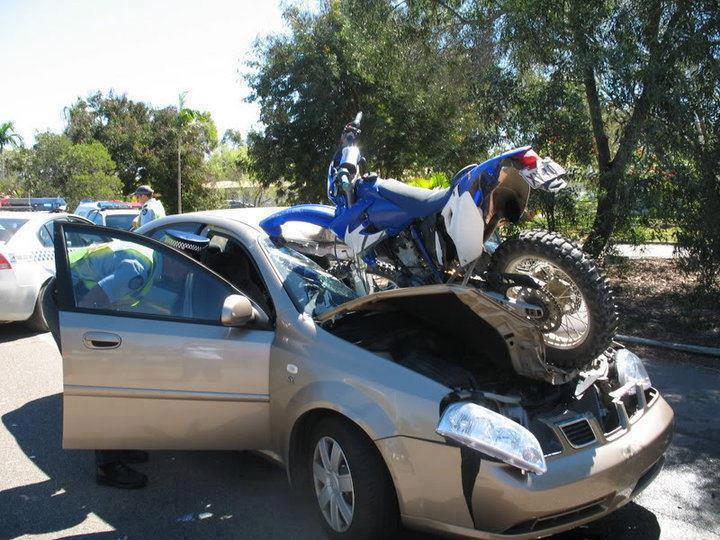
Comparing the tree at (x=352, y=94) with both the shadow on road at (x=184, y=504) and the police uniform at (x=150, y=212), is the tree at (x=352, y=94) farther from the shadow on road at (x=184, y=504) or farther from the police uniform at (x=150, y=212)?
the shadow on road at (x=184, y=504)

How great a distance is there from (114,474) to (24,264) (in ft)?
16.9

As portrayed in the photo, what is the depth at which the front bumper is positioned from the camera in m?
2.79

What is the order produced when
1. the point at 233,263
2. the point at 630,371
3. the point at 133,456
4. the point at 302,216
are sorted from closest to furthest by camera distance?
the point at 630,371
the point at 133,456
the point at 233,263
the point at 302,216

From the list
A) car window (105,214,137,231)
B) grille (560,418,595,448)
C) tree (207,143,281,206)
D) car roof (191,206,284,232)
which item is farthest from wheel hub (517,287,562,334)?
tree (207,143,281,206)

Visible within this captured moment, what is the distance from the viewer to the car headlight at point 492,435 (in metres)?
2.76

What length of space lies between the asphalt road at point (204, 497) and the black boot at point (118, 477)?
47mm

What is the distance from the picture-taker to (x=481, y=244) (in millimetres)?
4125

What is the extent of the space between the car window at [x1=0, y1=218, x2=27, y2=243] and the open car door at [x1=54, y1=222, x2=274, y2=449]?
210 inches

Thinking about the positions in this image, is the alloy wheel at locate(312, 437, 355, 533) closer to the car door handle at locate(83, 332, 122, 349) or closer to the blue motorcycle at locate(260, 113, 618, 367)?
the blue motorcycle at locate(260, 113, 618, 367)

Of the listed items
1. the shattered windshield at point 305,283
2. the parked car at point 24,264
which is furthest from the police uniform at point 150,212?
the shattered windshield at point 305,283

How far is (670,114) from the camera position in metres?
7.52

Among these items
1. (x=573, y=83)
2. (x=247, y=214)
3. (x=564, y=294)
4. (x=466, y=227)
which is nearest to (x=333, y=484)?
(x=466, y=227)

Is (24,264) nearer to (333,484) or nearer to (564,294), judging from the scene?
(333,484)

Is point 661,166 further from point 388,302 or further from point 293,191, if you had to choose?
point 293,191
